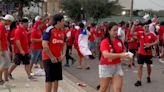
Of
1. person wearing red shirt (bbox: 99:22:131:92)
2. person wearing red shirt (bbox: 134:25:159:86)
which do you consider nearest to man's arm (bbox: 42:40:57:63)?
person wearing red shirt (bbox: 99:22:131:92)

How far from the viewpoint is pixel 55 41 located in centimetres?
→ 792

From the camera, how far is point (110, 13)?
60.0 meters

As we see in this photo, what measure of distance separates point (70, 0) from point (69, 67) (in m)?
46.3

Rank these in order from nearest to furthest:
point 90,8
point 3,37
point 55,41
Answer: point 55,41 < point 3,37 < point 90,8

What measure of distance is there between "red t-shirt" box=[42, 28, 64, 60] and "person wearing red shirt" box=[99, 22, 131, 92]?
0.91 meters

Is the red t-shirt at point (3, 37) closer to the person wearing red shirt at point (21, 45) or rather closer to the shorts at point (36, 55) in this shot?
the person wearing red shirt at point (21, 45)

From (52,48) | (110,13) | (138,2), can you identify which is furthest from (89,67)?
(138,2)

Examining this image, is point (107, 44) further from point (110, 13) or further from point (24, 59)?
point (110, 13)

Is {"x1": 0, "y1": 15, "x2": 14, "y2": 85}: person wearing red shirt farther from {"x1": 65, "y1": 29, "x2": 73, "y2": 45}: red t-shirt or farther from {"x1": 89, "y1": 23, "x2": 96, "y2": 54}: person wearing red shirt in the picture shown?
{"x1": 89, "y1": 23, "x2": 96, "y2": 54}: person wearing red shirt

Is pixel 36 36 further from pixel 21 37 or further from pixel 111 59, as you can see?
pixel 111 59

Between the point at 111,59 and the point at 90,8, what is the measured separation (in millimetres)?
50252

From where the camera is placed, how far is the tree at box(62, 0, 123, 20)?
5744cm

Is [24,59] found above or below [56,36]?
below

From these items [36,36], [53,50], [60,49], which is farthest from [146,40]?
[53,50]
